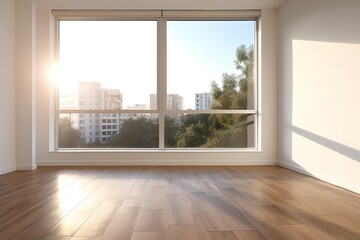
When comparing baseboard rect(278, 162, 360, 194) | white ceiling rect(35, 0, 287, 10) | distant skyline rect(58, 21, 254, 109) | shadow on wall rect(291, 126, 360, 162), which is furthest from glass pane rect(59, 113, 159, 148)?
shadow on wall rect(291, 126, 360, 162)

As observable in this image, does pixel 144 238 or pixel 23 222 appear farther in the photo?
pixel 23 222

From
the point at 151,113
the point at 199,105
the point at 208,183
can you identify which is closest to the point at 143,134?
the point at 151,113

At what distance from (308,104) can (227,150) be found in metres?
1.63

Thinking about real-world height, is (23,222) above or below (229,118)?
below

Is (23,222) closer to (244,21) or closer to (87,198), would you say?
(87,198)

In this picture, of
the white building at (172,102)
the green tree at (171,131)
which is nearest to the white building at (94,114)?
the white building at (172,102)

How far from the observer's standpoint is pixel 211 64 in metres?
5.46

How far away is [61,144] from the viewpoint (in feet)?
17.7

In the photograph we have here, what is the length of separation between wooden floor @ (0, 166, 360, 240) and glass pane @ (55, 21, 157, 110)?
1.59 meters

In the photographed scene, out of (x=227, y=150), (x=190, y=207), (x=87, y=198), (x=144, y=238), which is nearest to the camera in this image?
(x=144, y=238)

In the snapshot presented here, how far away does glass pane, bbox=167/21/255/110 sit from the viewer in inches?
214

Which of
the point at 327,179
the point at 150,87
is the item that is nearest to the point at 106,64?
the point at 150,87

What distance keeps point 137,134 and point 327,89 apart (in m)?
3.15

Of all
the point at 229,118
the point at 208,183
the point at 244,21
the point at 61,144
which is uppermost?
the point at 244,21
